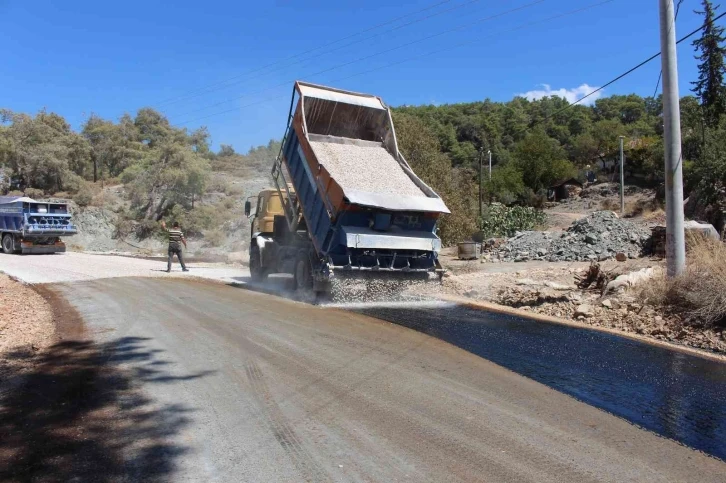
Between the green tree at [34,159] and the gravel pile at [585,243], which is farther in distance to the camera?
the green tree at [34,159]

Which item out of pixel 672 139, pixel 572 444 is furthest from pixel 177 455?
pixel 672 139

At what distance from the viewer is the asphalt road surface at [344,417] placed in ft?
10.7

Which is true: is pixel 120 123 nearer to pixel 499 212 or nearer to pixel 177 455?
pixel 499 212

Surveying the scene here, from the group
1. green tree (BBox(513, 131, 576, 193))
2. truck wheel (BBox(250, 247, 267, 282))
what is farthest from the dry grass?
green tree (BBox(513, 131, 576, 193))

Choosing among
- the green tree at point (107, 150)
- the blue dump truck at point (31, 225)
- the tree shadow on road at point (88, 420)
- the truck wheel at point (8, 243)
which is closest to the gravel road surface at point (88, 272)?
the blue dump truck at point (31, 225)

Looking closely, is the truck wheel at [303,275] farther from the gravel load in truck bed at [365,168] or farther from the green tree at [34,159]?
the green tree at [34,159]

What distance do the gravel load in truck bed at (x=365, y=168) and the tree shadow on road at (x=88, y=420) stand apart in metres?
5.20

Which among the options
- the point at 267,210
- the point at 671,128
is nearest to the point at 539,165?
the point at 267,210

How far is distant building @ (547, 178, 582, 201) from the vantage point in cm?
6241

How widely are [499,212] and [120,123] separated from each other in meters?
43.3

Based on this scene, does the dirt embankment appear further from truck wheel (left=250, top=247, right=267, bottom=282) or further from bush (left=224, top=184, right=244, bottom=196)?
bush (left=224, top=184, right=244, bottom=196)

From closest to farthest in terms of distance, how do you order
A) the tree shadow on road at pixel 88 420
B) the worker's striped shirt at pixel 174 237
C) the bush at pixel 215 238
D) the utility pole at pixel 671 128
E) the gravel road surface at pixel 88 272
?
the tree shadow on road at pixel 88 420 → the utility pole at pixel 671 128 → the gravel road surface at pixel 88 272 → the worker's striped shirt at pixel 174 237 → the bush at pixel 215 238

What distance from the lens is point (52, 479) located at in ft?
9.97

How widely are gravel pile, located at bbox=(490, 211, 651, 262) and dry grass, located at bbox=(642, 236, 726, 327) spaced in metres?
9.08
